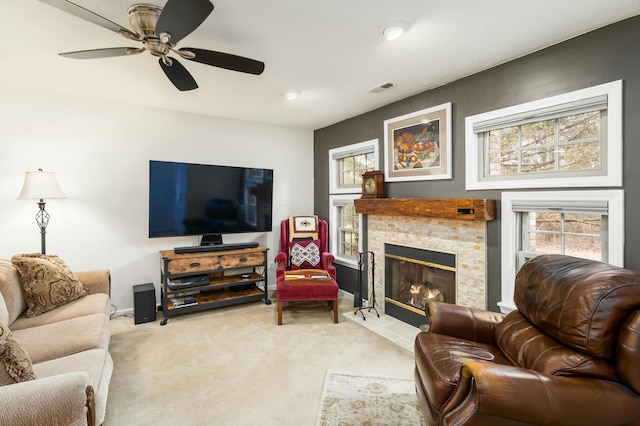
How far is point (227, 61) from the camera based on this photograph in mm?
2084

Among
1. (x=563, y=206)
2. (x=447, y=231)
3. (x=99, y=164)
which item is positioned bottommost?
(x=447, y=231)

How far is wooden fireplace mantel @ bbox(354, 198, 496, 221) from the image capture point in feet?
8.93

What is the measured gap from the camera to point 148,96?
11.4 feet

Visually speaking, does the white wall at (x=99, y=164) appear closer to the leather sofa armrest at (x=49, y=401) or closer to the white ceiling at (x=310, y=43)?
the white ceiling at (x=310, y=43)

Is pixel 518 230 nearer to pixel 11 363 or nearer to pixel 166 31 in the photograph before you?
pixel 166 31

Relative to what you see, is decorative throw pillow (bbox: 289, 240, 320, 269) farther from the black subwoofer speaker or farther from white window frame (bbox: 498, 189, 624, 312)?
white window frame (bbox: 498, 189, 624, 312)

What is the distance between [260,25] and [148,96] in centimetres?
204

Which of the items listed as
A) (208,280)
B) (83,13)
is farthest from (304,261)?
(83,13)

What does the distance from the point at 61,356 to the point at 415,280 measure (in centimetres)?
312

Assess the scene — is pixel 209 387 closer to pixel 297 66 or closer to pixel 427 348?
pixel 427 348

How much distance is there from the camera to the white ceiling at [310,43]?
1924mm

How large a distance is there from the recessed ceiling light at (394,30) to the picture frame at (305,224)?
2.80 meters

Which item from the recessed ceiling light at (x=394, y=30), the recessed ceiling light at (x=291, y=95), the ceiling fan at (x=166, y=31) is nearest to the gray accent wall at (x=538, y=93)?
the recessed ceiling light at (x=394, y=30)

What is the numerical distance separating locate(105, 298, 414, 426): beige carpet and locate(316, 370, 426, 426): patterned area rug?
0.09m
